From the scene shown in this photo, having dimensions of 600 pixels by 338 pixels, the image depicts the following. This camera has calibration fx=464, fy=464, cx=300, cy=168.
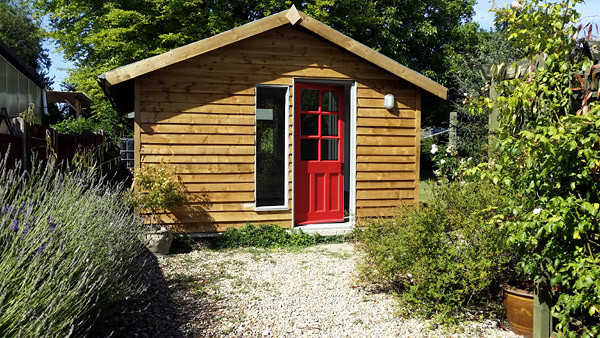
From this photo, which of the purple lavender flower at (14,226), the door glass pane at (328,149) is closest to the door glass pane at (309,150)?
the door glass pane at (328,149)

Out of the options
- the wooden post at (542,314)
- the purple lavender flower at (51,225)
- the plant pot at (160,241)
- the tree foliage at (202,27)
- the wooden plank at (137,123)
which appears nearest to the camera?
the purple lavender flower at (51,225)

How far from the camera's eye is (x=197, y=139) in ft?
22.7

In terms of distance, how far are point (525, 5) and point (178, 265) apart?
181 inches

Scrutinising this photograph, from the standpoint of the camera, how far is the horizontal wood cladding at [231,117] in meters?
6.77

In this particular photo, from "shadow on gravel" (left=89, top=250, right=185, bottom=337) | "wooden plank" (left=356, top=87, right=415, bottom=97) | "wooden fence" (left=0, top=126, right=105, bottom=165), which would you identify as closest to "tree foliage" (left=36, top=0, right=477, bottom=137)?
"wooden fence" (left=0, top=126, right=105, bottom=165)

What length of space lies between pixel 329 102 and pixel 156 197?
320 centimetres

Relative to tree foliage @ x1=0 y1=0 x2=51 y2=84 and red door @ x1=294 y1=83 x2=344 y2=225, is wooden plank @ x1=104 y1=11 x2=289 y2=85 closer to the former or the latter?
red door @ x1=294 y1=83 x2=344 y2=225

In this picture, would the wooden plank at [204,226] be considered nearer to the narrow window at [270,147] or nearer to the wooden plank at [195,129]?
the narrow window at [270,147]

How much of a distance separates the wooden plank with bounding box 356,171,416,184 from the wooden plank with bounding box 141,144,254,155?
188cm

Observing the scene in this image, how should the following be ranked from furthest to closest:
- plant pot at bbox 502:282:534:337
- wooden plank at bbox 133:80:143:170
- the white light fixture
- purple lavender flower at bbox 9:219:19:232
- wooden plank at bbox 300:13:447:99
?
the white light fixture, wooden plank at bbox 300:13:447:99, wooden plank at bbox 133:80:143:170, plant pot at bbox 502:282:534:337, purple lavender flower at bbox 9:219:19:232

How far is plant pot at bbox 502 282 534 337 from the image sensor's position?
3656 millimetres

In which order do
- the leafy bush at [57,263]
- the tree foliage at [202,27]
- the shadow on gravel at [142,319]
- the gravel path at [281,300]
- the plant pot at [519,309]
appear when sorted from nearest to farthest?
the leafy bush at [57,263], the shadow on gravel at [142,319], the plant pot at [519,309], the gravel path at [281,300], the tree foliage at [202,27]

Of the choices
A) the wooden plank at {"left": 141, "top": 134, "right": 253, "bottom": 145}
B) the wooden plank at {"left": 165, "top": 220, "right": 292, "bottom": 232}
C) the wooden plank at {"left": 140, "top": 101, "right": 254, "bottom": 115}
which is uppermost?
the wooden plank at {"left": 140, "top": 101, "right": 254, "bottom": 115}

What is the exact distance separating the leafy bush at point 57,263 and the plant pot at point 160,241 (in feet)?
5.69
